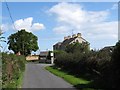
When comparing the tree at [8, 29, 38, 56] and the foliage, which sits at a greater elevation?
the tree at [8, 29, 38, 56]

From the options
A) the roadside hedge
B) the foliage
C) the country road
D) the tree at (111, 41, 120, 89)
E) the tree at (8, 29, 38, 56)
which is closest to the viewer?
the roadside hedge

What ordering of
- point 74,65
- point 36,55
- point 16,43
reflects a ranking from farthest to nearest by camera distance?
point 36,55, point 16,43, point 74,65

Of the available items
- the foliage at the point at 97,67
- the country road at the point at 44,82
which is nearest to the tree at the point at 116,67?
the foliage at the point at 97,67

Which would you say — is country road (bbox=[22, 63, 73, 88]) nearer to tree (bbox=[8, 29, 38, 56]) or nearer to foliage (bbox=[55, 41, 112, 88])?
foliage (bbox=[55, 41, 112, 88])

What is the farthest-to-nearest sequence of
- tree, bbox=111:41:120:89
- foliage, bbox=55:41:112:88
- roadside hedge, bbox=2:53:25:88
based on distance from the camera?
1. foliage, bbox=55:41:112:88
2. tree, bbox=111:41:120:89
3. roadside hedge, bbox=2:53:25:88

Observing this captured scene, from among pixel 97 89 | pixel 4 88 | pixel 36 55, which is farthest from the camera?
pixel 36 55

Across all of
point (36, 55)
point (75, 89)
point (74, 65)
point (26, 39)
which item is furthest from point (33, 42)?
point (75, 89)

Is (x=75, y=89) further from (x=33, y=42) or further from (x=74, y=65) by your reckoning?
(x=33, y=42)

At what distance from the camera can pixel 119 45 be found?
18094 mm

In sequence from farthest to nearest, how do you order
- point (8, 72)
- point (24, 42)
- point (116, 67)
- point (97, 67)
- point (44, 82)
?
1. point (24, 42)
2. point (97, 67)
3. point (44, 82)
4. point (8, 72)
5. point (116, 67)

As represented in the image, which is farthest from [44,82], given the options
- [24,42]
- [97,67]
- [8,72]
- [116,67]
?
[24,42]

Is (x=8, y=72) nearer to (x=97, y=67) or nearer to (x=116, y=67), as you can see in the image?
(x=116, y=67)

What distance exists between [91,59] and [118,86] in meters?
14.1

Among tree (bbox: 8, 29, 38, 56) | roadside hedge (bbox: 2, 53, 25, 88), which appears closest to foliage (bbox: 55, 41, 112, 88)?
roadside hedge (bbox: 2, 53, 25, 88)
